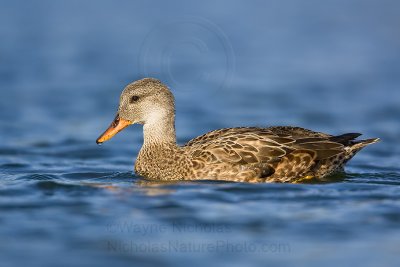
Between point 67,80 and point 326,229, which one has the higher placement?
point 67,80

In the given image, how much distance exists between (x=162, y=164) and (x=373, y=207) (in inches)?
121

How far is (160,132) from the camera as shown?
41.8 ft

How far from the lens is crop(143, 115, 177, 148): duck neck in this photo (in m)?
12.7

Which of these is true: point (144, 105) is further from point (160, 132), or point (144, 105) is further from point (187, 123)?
point (187, 123)

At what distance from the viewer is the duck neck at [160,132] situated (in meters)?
12.7

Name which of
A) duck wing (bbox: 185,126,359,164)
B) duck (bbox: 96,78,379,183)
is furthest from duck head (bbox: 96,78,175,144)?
duck wing (bbox: 185,126,359,164)

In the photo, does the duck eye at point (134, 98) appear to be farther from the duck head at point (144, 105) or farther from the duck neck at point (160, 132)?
the duck neck at point (160, 132)

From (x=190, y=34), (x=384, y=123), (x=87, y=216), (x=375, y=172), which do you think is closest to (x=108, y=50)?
(x=190, y=34)

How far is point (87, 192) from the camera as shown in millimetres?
11609

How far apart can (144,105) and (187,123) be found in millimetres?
5435

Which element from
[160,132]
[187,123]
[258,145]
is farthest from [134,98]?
[187,123]

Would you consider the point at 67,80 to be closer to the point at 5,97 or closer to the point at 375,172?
the point at 5,97

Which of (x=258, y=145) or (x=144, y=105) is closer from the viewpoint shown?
(x=258, y=145)

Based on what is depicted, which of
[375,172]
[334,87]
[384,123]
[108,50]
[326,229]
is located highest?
[108,50]
